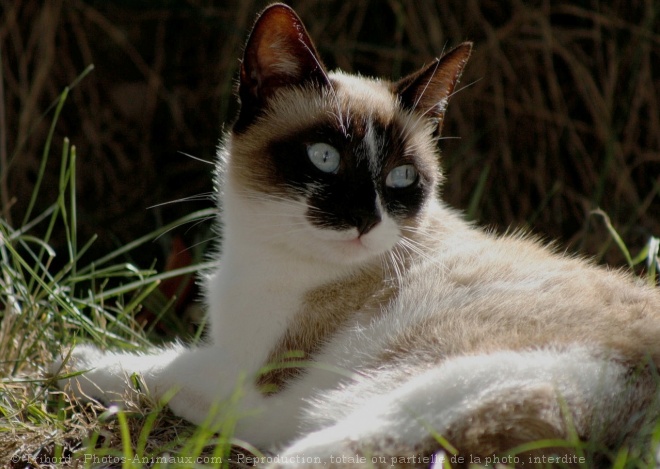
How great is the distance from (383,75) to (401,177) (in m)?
1.69

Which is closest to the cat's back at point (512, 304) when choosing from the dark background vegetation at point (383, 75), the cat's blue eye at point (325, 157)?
the cat's blue eye at point (325, 157)

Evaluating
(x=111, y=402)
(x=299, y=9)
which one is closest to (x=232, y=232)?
(x=111, y=402)

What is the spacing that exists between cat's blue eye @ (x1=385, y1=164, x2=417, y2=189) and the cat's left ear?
0.22 metres

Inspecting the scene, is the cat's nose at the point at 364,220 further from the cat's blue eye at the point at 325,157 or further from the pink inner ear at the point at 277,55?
the pink inner ear at the point at 277,55

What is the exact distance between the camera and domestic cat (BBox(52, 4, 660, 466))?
158 cm

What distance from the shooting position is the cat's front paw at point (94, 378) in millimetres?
2137

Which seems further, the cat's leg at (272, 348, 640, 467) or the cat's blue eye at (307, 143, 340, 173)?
the cat's blue eye at (307, 143, 340, 173)

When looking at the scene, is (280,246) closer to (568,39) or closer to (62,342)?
(62,342)

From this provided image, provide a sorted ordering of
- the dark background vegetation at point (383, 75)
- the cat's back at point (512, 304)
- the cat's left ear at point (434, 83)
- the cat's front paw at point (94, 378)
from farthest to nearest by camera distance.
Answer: the dark background vegetation at point (383, 75) < the cat's left ear at point (434, 83) < the cat's front paw at point (94, 378) < the cat's back at point (512, 304)

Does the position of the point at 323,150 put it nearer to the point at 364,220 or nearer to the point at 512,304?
the point at 364,220

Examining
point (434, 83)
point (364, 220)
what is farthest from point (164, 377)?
point (434, 83)

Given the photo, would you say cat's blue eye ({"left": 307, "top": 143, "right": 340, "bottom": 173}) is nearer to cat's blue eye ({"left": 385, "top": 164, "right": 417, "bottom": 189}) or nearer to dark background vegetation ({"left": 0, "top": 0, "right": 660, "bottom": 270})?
cat's blue eye ({"left": 385, "top": 164, "right": 417, "bottom": 189})

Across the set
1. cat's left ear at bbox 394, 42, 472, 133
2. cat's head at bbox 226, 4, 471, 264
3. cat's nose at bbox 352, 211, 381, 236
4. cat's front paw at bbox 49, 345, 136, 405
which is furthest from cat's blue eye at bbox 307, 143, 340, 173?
cat's front paw at bbox 49, 345, 136, 405

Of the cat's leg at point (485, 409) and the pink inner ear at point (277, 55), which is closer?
the cat's leg at point (485, 409)
